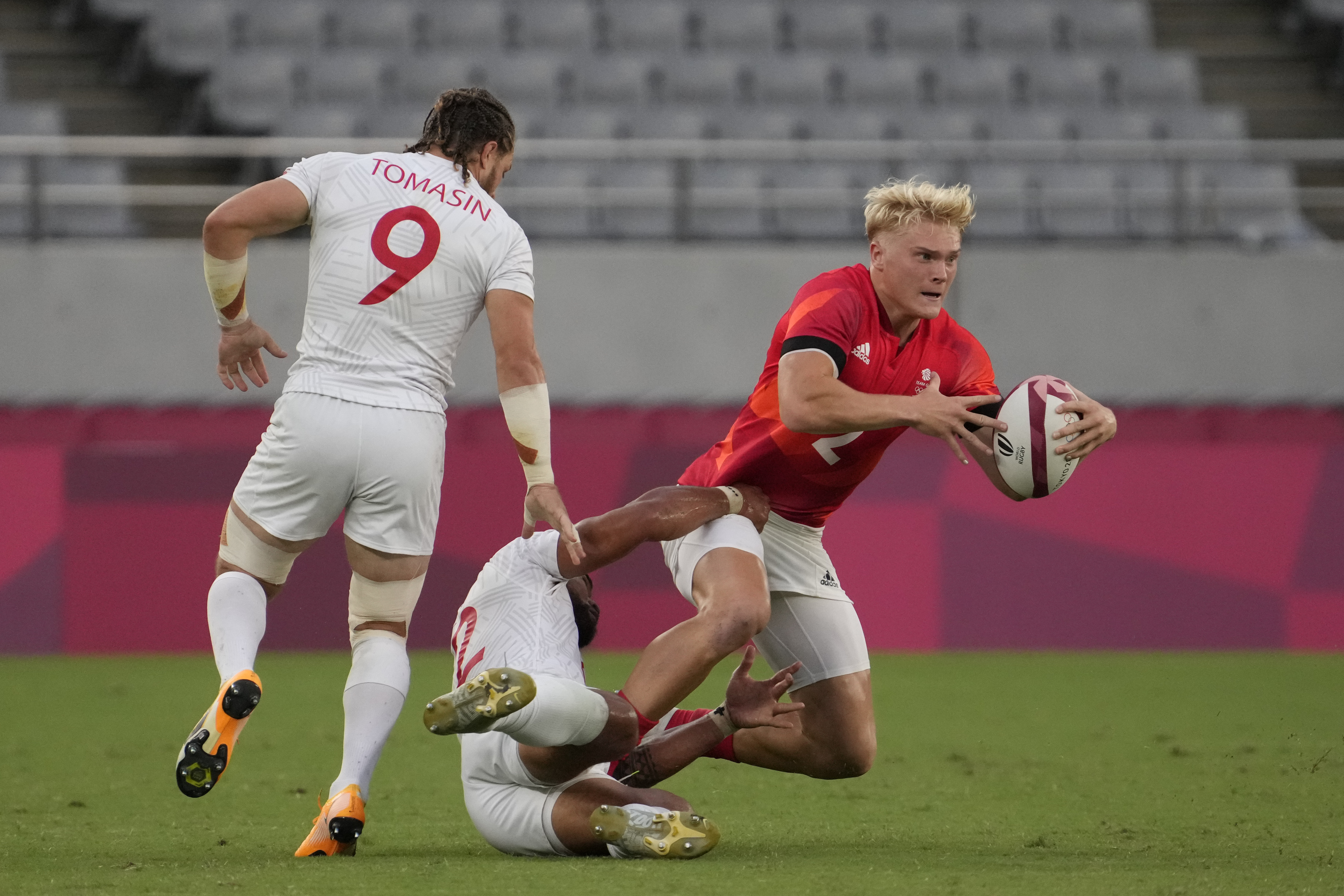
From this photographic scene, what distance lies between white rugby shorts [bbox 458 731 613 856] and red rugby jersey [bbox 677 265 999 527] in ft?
3.87

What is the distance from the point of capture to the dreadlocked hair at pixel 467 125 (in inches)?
181

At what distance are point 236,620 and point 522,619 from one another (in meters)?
0.73

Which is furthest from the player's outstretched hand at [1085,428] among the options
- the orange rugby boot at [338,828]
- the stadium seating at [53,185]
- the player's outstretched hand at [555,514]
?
the stadium seating at [53,185]

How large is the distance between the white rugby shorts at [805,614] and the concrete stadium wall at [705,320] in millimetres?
5503

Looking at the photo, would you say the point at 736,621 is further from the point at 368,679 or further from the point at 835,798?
the point at 835,798

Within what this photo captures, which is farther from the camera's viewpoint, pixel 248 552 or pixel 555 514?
pixel 248 552

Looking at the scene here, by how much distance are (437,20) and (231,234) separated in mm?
8993

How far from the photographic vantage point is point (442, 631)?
9773 mm

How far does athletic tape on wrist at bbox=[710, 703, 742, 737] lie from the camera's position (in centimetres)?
449

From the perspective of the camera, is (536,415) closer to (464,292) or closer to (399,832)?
(464,292)

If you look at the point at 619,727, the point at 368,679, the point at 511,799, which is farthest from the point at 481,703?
the point at 368,679

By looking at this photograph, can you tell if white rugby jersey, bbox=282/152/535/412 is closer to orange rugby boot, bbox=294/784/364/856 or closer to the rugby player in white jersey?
the rugby player in white jersey

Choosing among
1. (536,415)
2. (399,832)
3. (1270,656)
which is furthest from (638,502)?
(1270,656)

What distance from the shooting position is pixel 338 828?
4227mm
